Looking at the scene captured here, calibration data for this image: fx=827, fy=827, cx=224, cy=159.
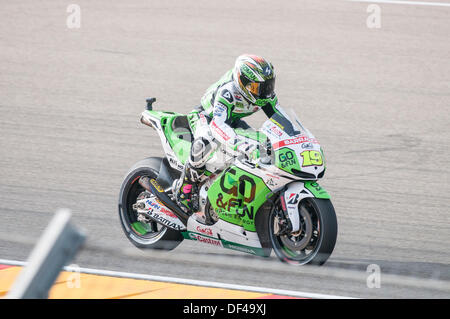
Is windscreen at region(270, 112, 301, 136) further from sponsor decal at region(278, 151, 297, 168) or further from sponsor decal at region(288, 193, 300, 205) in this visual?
sponsor decal at region(288, 193, 300, 205)

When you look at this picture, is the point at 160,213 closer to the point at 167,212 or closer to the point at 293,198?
the point at 167,212

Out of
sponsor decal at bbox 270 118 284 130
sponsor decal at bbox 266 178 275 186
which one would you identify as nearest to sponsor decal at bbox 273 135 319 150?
sponsor decal at bbox 270 118 284 130

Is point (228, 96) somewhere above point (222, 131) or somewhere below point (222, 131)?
above

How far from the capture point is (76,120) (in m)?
10.9

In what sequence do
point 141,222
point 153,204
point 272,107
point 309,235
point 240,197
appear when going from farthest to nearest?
point 141,222, point 153,204, point 272,107, point 240,197, point 309,235

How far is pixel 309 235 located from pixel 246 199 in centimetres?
64

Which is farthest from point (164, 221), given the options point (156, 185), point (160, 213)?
point (156, 185)

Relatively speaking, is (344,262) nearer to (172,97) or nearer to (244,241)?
(244,241)

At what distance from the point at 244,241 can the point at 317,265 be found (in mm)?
648

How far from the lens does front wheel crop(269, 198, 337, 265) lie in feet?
20.2

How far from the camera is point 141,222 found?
24.4 ft

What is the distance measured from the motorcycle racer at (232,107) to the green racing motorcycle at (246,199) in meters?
0.11

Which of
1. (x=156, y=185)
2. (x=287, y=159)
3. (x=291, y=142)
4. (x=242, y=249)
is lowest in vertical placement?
(x=242, y=249)
